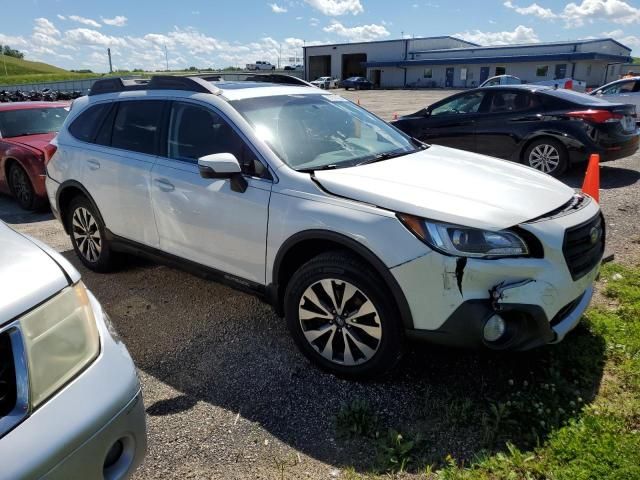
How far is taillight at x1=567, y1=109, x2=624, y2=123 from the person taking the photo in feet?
24.7

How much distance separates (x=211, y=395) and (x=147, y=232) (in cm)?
161

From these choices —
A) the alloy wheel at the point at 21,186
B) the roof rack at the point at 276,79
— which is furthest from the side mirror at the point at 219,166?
the alloy wheel at the point at 21,186

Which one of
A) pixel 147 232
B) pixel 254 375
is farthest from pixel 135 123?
pixel 254 375

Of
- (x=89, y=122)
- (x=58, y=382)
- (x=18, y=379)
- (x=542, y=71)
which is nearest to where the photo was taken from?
(x=18, y=379)

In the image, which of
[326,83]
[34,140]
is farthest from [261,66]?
[34,140]

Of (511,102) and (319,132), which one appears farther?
(511,102)

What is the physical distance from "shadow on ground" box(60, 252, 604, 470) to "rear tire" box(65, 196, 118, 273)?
0.91 meters

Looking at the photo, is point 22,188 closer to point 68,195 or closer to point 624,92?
point 68,195

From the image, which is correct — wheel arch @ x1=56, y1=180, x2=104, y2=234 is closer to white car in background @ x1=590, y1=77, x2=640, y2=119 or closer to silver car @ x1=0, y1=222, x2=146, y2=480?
silver car @ x1=0, y1=222, x2=146, y2=480

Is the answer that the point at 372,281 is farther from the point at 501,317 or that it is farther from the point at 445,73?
the point at 445,73

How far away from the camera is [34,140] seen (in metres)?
7.67

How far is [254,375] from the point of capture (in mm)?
3162

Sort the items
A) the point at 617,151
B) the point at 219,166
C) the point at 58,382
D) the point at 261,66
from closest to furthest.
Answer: the point at 58,382 → the point at 219,166 → the point at 617,151 → the point at 261,66

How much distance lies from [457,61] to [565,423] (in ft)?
190
